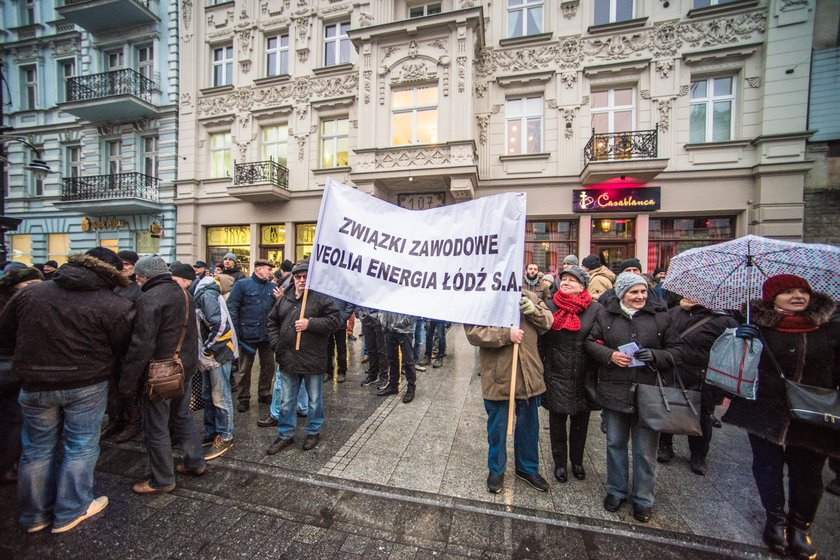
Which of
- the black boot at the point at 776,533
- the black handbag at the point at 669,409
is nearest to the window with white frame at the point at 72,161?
the black handbag at the point at 669,409

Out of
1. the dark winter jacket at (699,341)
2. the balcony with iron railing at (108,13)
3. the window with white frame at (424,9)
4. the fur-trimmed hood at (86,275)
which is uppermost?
the balcony with iron railing at (108,13)

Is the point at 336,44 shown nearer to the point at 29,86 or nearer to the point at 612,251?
the point at 612,251

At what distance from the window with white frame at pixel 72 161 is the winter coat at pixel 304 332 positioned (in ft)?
60.8

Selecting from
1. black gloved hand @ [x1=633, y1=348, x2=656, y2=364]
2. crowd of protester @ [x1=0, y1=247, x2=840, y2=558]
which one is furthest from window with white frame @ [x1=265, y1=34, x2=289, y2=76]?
black gloved hand @ [x1=633, y1=348, x2=656, y2=364]

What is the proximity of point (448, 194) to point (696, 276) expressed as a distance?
915 cm

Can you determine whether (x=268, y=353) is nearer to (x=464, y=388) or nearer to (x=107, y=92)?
(x=464, y=388)

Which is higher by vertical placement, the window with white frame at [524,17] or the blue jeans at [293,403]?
the window with white frame at [524,17]

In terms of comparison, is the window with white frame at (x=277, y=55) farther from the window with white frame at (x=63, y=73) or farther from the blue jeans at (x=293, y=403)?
the blue jeans at (x=293, y=403)

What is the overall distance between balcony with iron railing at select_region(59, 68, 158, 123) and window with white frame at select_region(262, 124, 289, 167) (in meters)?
4.78

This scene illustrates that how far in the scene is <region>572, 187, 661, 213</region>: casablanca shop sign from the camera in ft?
33.2

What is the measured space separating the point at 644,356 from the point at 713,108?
38.8 feet

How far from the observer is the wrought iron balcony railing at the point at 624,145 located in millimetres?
9812

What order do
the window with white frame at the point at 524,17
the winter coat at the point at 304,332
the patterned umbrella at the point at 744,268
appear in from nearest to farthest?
1. the patterned umbrella at the point at 744,268
2. the winter coat at the point at 304,332
3. the window with white frame at the point at 524,17

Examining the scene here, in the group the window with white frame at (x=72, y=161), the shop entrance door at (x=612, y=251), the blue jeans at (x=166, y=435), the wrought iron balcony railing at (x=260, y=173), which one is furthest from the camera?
the window with white frame at (x=72, y=161)
